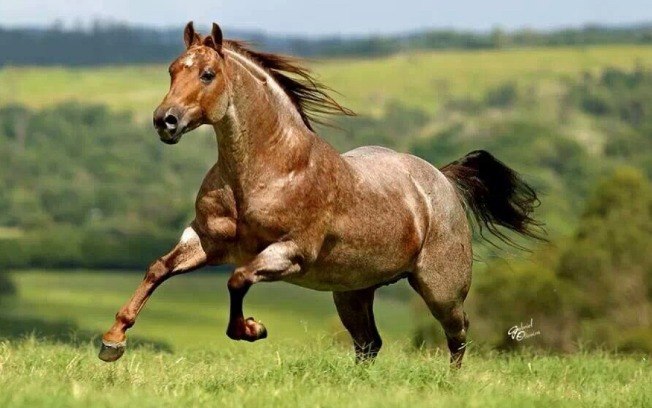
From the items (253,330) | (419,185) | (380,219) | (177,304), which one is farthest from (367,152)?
(177,304)

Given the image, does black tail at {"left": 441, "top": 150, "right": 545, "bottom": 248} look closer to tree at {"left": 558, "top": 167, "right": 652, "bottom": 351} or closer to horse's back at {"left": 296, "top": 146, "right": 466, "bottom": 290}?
horse's back at {"left": 296, "top": 146, "right": 466, "bottom": 290}

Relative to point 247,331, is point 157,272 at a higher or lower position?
higher

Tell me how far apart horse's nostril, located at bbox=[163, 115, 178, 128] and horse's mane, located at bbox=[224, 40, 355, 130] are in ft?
3.44

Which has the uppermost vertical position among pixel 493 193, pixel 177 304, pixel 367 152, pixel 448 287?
pixel 367 152

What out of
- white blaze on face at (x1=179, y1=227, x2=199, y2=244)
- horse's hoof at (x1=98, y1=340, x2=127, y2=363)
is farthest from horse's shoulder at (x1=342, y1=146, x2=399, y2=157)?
horse's hoof at (x1=98, y1=340, x2=127, y2=363)

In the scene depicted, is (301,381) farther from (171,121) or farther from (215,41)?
(215,41)

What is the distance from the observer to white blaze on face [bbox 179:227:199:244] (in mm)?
9156

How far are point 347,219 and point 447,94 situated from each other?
18785 cm

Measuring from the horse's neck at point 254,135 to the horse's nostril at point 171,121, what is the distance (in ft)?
1.78

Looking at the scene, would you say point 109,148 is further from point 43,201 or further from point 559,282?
point 559,282

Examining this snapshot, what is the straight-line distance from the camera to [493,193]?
12.1 meters

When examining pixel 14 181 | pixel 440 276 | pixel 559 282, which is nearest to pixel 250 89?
pixel 440 276

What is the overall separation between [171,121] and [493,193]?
4249 millimetres

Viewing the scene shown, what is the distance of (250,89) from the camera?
923 centimetres
